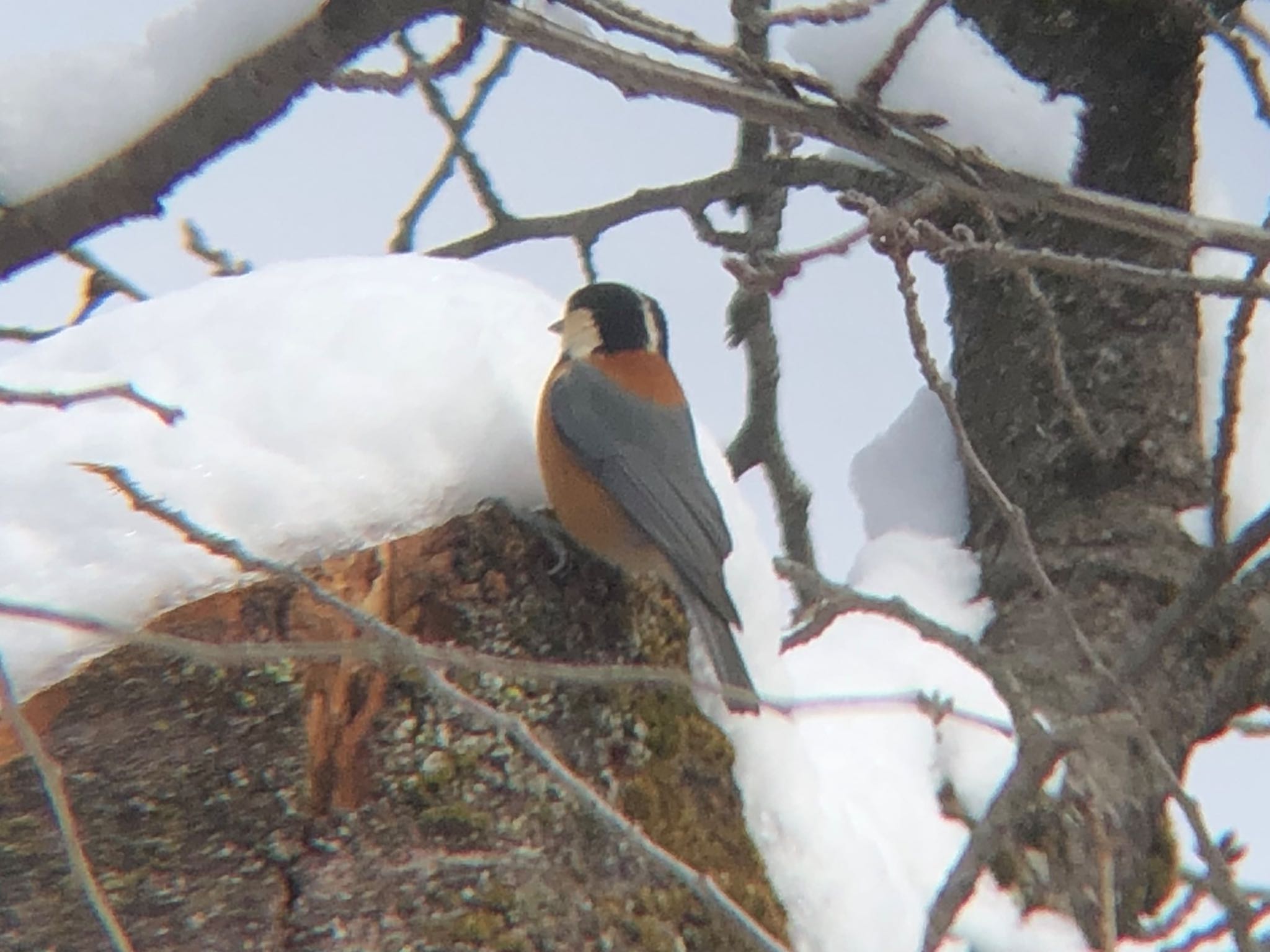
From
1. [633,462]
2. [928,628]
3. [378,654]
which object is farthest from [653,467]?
[378,654]

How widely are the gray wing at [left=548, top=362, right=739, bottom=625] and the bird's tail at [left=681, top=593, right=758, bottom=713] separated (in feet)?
0.05

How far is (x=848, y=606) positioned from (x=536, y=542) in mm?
380

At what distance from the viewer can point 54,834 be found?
1.35 metres

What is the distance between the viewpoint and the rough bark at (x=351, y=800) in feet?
4.48

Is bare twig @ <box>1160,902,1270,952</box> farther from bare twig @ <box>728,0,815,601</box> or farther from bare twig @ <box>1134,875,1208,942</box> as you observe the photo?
bare twig @ <box>728,0,815,601</box>

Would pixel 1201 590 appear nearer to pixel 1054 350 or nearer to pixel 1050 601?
pixel 1050 601

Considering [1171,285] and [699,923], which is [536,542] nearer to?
[699,923]

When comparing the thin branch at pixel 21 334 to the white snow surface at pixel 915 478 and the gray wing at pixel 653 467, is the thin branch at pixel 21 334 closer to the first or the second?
the gray wing at pixel 653 467

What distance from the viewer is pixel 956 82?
226 centimetres

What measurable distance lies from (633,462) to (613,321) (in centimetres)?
47

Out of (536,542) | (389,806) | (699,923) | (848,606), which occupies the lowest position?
(699,923)

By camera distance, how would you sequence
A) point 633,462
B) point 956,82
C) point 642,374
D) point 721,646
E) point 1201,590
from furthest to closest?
point 642,374, point 633,462, point 956,82, point 721,646, point 1201,590

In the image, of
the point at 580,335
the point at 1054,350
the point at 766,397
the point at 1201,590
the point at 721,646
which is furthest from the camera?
→ the point at 766,397

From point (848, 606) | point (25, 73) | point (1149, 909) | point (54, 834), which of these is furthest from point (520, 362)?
point (1149, 909)
